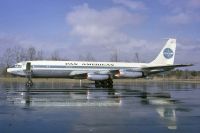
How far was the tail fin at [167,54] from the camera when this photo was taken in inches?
1858

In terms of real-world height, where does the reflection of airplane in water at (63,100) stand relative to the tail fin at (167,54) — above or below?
below

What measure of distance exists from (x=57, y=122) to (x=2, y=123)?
1.58 meters

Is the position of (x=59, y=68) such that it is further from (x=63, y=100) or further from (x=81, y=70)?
(x=63, y=100)

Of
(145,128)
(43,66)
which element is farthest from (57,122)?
(43,66)

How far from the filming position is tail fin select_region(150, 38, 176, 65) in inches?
1858

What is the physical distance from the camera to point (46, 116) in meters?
11.9

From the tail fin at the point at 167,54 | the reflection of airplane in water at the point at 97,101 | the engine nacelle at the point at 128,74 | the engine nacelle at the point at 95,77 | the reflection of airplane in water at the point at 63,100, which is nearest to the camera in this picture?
the reflection of airplane in water at the point at 97,101

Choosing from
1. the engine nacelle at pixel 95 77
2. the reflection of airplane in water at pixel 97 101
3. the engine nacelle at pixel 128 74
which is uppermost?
the engine nacelle at pixel 128 74

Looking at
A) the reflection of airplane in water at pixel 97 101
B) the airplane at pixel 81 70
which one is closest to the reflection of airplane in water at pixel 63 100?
the reflection of airplane in water at pixel 97 101

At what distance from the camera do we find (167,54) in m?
47.2

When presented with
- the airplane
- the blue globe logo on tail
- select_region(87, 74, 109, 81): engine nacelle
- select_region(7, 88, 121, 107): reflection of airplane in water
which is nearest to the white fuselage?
the airplane

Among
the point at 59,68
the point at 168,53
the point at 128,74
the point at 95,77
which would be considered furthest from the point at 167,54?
the point at 59,68

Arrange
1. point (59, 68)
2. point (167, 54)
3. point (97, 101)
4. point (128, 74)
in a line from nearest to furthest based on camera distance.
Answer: point (97, 101) → point (59, 68) → point (128, 74) → point (167, 54)

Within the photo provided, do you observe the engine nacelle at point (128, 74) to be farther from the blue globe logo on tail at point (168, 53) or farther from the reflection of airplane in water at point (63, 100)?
the reflection of airplane in water at point (63, 100)
